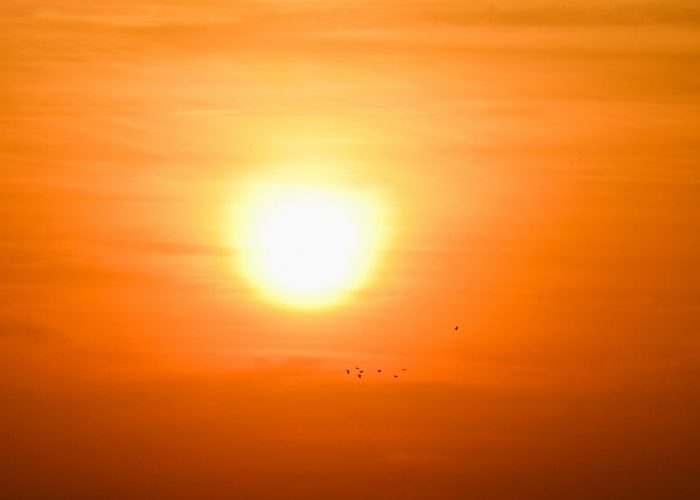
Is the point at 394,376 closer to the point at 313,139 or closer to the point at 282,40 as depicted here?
the point at 313,139

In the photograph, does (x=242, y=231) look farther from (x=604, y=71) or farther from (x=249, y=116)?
(x=604, y=71)

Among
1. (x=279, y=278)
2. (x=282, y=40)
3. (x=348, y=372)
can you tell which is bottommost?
(x=348, y=372)

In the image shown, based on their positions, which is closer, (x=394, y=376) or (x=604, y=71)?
(x=394, y=376)

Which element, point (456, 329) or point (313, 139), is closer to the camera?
point (456, 329)

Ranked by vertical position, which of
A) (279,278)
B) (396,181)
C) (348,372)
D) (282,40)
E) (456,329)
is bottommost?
(348,372)

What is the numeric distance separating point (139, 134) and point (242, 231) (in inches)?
36.9

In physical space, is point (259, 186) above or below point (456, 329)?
above

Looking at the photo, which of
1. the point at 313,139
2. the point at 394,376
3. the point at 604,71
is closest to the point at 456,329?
the point at 394,376

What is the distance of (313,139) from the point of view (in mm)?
7195

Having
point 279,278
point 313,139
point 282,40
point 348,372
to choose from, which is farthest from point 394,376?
point 282,40

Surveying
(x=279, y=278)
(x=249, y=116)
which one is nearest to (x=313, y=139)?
(x=249, y=116)

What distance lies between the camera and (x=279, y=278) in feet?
23.9

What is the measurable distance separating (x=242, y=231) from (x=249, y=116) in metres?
0.75

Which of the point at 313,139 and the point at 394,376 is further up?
the point at 313,139
